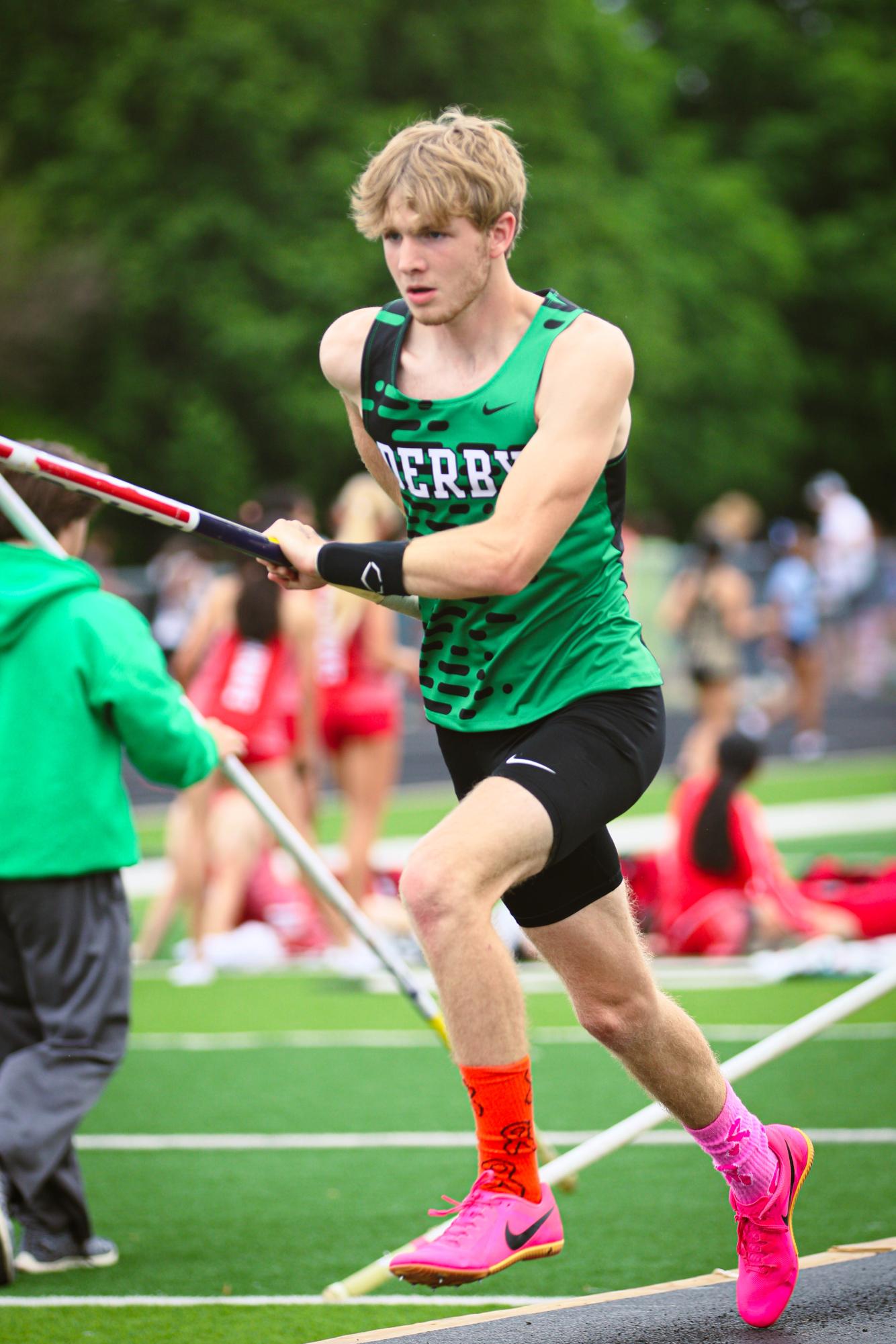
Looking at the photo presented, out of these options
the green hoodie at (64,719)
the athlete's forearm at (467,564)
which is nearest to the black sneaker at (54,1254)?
the green hoodie at (64,719)

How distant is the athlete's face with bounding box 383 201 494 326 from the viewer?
3.90 metres

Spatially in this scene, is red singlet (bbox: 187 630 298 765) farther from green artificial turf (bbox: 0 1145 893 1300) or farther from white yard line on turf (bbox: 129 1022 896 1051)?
green artificial turf (bbox: 0 1145 893 1300)

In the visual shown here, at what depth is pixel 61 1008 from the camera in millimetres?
5277

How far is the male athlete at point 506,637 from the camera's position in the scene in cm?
380

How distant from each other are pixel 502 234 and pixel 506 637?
0.84 metres

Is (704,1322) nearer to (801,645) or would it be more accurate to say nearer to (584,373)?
(584,373)

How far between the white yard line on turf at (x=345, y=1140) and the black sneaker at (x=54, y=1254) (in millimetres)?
1328

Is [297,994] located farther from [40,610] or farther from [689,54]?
[689,54]

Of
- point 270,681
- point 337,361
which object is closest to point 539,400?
point 337,361

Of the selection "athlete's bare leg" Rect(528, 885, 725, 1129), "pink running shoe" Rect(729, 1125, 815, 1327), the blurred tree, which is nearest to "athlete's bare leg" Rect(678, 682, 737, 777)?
"pink running shoe" Rect(729, 1125, 815, 1327)

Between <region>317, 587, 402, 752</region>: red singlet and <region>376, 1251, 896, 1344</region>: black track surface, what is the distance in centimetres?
596

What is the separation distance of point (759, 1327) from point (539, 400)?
2088 mm

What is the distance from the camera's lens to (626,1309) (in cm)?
431

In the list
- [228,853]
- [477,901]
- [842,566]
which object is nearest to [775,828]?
[228,853]
